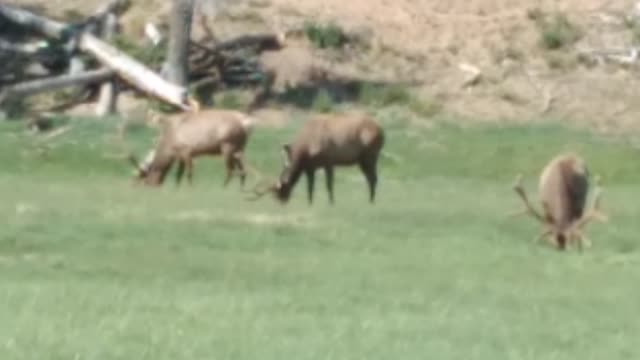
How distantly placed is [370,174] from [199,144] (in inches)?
110

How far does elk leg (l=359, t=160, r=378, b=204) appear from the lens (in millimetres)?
33031

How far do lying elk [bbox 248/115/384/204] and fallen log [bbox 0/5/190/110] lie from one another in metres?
6.51

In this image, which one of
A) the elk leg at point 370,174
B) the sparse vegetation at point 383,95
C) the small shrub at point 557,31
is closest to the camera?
the elk leg at point 370,174

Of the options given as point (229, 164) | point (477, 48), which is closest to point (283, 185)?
point (229, 164)

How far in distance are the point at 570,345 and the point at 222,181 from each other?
20.1 m

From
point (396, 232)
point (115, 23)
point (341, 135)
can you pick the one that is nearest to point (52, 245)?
point (396, 232)

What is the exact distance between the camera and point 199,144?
115 feet

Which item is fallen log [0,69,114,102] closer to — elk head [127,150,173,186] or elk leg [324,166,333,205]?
elk head [127,150,173,186]

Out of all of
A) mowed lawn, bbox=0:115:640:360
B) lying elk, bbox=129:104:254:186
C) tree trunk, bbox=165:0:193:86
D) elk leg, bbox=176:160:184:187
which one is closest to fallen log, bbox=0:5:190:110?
tree trunk, bbox=165:0:193:86

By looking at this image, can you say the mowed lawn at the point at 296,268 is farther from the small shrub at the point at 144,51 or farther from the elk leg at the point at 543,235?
the small shrub at the point at 144,51

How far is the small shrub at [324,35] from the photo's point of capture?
45219 millimetres

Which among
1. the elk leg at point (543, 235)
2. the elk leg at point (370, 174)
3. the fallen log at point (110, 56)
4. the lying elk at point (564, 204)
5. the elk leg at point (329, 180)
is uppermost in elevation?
the lying elk at point (564, 204)

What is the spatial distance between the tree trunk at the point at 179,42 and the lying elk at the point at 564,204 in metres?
13.8

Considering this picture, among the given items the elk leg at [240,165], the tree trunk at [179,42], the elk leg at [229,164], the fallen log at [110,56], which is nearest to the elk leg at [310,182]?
the elk leg at [240,165]
